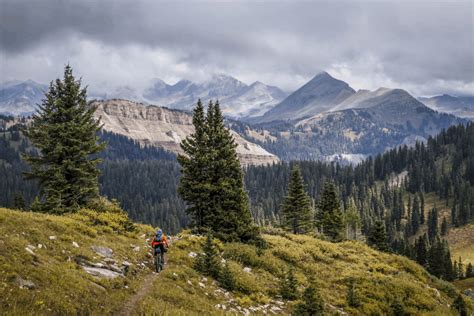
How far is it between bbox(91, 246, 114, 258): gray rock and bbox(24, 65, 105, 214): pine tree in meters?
11.2

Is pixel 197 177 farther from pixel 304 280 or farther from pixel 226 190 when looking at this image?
pixel 304 280

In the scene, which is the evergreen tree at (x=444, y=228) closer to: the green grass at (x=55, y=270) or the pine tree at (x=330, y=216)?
the pine tree at (x=330, y=216)

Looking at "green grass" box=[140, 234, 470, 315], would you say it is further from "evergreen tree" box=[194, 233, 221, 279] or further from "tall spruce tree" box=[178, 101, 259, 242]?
"tall spruce tree" box=[178, 101, 259, 242]

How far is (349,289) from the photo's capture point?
71.1ft

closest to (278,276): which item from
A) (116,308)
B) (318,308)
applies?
(318,308)

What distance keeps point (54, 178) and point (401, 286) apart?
2784 cm

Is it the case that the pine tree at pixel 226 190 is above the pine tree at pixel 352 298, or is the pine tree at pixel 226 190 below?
above

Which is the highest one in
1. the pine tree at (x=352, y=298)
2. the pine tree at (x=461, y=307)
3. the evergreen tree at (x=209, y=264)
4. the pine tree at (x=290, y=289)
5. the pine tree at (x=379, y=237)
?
the evergreen tree at (x=209, y=264)

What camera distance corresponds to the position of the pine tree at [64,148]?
28031mm

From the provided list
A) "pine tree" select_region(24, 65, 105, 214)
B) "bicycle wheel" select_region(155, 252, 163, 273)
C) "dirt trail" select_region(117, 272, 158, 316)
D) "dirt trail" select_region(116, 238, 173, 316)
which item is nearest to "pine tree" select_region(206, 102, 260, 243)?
"pine tree" select_region(24, 65, 105, 214)

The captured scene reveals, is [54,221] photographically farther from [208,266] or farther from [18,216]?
[208,266]

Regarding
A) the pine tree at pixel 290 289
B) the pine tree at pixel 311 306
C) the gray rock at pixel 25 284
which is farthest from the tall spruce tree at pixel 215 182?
the gray rock at pixel 25 284

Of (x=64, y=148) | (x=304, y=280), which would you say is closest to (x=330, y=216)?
(x=304, y=280)

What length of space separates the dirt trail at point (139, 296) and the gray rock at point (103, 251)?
2.31m
